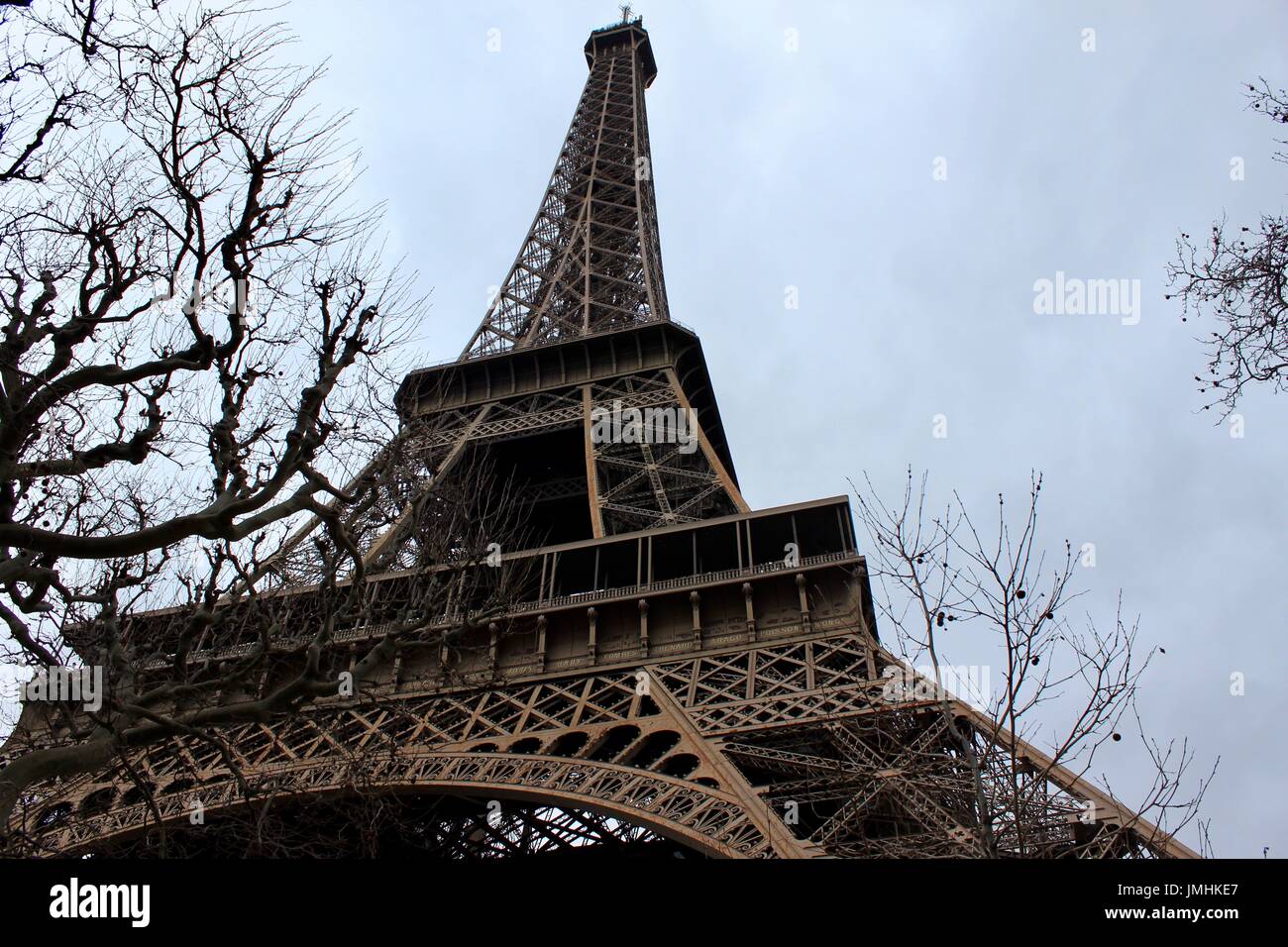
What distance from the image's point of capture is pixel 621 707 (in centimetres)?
1977

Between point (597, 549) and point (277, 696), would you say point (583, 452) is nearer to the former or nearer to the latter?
point (597, 549)

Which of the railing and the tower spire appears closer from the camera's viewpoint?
the railing

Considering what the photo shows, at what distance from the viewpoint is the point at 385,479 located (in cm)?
1290

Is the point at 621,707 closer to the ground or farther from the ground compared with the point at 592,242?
closer to the ground

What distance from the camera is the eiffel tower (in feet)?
44.9

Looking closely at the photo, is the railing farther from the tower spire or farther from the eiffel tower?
the tower spire

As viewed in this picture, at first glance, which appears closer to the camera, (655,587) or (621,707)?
(621,707)

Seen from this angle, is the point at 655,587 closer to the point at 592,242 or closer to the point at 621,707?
the point at 621,707

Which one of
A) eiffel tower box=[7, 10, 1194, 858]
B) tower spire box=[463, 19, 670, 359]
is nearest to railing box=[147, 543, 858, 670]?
eiffel tower box=[7, 10, 1194, 858]

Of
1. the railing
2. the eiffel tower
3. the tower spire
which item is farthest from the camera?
the tower spire

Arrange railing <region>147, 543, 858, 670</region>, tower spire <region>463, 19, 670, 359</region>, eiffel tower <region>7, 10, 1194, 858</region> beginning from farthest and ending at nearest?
tower spire <region>463, 19, 670, 359</region> < railing <region>147, 543, 858, 670</region> < eiffel tower <region>7, 10, 1194, 858</region>

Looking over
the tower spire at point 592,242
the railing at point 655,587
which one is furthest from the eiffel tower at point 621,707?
the tower spire at point 592,242

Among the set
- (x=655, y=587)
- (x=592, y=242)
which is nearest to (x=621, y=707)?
(x=655, y=587)

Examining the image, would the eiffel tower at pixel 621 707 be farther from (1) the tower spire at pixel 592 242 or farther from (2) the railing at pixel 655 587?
(1) the tower spire at pixel 592 242
